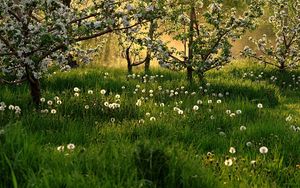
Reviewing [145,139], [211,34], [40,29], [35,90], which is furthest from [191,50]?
[145,139]

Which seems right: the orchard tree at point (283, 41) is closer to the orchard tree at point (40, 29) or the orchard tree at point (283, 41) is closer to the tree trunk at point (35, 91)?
the orchard tree at point (40, 29)

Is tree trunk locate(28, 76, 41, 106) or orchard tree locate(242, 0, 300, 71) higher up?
orchard tree locate(242, 0, 300, 71)

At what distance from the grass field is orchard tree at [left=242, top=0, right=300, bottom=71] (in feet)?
15.3

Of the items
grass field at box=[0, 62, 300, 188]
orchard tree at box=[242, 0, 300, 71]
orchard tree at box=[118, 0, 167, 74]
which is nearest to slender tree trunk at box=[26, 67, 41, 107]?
grass field at box=[0, 62, 300, 188]

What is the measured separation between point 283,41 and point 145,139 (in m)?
14.0

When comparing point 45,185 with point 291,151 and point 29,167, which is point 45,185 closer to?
point 29,167

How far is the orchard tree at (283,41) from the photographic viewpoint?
17.2 meters

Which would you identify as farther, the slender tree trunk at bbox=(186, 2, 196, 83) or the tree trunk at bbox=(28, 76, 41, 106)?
the slender tree trunk at bbox=(186, 2, 196, 83)

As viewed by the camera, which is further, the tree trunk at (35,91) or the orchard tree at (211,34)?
the orchard tree at (211,34)

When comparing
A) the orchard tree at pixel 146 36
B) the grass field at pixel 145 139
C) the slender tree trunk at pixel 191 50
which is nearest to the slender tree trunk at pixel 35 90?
the grass field at pixel 145 139

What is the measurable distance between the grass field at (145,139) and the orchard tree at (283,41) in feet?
15.3

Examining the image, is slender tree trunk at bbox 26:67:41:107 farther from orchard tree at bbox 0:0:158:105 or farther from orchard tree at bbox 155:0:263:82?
orchard tree at bbox 155:0:263:82

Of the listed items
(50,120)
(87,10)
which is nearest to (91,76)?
(87,10)

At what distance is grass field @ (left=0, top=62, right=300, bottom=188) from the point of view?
188 inches
